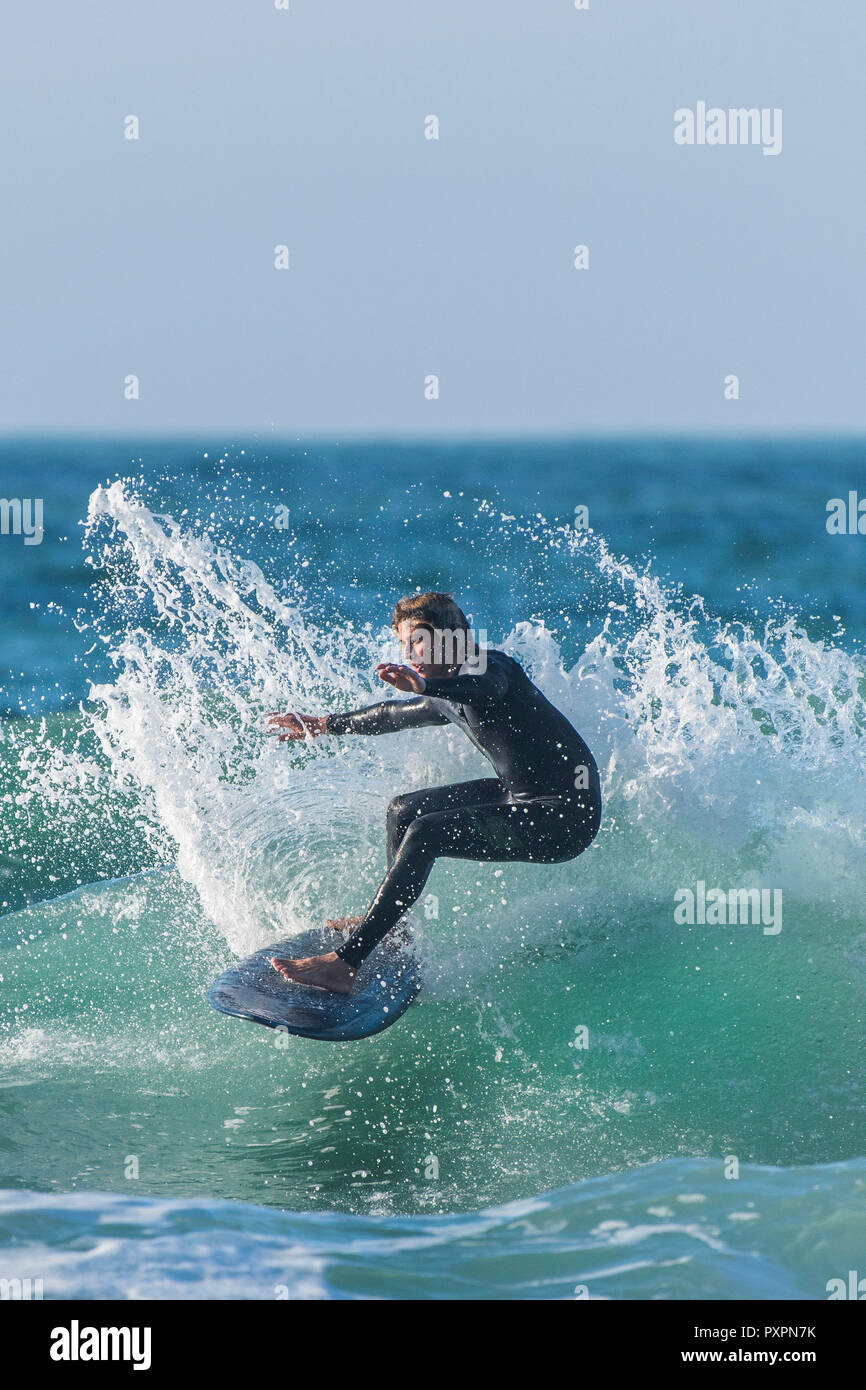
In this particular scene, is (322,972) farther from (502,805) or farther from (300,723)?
(300,723)

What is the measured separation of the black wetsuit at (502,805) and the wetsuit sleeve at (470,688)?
0.5 inches

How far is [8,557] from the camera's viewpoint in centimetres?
2908

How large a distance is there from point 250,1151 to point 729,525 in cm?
3245

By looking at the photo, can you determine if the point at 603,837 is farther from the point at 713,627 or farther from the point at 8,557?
the point at 8,557

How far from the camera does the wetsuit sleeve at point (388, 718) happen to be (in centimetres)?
643

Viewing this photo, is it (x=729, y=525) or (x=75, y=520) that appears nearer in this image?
(x=75, y=520)

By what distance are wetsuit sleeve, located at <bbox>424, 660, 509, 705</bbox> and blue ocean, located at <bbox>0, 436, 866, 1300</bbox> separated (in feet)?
5.43

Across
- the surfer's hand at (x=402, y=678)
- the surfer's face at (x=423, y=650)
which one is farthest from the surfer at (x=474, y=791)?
the surfer's hand at (x=402, y=678)

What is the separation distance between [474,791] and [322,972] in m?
1.14

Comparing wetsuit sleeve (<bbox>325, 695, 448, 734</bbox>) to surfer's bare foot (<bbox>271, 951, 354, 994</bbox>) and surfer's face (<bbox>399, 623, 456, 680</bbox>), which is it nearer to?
surfer's face (<bbox>399, 623, 456, 680</bbox>)

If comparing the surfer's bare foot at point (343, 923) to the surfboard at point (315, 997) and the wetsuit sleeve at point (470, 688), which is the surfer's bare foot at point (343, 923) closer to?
the surfboard at point (315, 997)

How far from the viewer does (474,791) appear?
630cm

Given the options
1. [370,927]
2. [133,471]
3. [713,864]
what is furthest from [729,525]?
[370,927]

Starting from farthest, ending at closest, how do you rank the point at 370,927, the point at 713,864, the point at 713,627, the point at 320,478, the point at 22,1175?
1. the point at 320,478
2. the point at 713,627
3. the point at 713,864
4. the point at 370,927
5. the point at 22,1175
